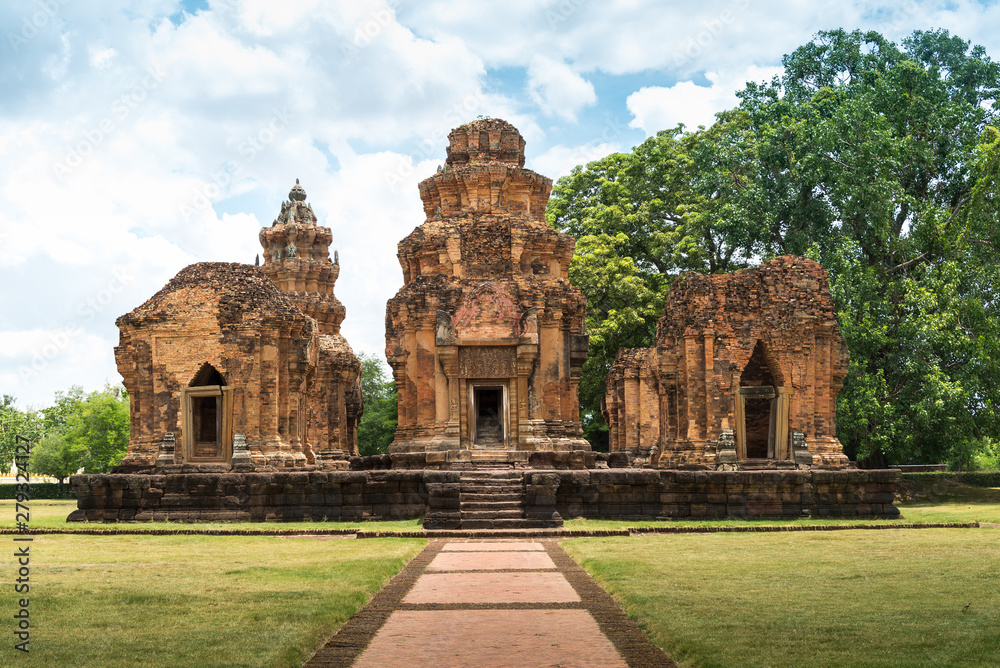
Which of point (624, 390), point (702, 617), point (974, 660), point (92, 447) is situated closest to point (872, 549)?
point (702, 617)

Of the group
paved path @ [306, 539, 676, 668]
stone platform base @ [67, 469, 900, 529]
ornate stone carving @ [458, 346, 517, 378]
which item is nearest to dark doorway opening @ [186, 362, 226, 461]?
stone platform base @ [67, 469, 900, 529]

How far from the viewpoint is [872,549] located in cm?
1259

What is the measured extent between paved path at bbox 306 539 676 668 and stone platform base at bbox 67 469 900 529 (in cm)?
729

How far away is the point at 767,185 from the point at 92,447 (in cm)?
2971

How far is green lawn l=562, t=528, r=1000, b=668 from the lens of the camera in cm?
614

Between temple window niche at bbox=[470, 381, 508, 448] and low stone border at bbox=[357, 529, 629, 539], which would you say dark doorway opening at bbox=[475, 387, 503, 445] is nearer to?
temple window niche at bbox=[470, 381, 508, 448]

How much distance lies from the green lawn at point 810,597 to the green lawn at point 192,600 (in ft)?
7.65

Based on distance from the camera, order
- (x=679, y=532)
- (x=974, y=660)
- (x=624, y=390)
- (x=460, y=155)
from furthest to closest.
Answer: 1. (x=624, y=390)
2. (x=460, y=155)
3. (x=679, y=532)
4. (x=974, y=660)

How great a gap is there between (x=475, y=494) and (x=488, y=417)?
24.4 ft

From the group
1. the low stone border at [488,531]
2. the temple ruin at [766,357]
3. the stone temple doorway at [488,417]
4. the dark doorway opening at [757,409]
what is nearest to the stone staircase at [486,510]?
the low stone border at [488,531]

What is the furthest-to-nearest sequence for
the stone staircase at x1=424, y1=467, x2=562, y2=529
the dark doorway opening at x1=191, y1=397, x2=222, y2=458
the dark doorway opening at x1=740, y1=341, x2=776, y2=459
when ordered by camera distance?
the dark doorway opening at x1=740, y1=341, x2=776, y2=459, the dark doorway opening at x1=191, y1=397, x2=222, y2=458, the stone staircase at x1=424, y1=467, x2=562, y2=529

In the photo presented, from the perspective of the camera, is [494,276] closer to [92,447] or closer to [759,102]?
[759,102]

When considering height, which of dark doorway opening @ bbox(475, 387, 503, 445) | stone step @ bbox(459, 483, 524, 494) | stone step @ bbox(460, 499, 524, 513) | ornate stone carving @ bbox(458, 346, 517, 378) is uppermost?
ornate stone carving @ bbox(458, 346, 517, 378)

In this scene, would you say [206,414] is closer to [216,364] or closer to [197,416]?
[197,416]
